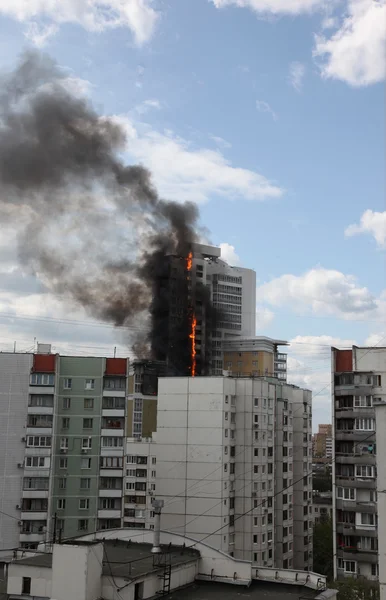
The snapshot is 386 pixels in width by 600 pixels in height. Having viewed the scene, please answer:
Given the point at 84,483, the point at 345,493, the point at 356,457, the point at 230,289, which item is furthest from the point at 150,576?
the point at 230,289

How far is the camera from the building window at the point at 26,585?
92.0ft

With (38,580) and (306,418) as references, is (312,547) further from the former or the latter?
(38,580)

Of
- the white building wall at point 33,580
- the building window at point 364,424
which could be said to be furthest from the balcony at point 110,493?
the white building wall at point 33,580

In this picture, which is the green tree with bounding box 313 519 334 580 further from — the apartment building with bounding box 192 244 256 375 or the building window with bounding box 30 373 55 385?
the apartment building with bounding box 192 244 256 375

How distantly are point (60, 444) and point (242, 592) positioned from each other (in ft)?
93.8

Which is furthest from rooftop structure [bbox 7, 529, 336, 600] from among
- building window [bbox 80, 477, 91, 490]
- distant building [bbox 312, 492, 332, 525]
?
distant building [bbox 312, 492, 332, 525]

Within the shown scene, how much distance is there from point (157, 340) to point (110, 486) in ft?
110

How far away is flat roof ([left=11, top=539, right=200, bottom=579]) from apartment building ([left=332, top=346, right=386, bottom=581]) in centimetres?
1935

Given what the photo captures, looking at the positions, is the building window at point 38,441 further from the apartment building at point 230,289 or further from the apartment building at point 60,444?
the apartment building at point 230,289

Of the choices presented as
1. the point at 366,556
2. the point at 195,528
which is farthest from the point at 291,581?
the point at 195,528

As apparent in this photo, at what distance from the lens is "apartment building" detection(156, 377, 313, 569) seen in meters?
55.7

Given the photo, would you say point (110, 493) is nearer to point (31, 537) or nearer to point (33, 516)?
point (33, 516)

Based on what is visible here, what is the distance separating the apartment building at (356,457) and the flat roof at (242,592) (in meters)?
19.3

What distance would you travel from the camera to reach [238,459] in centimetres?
5834
